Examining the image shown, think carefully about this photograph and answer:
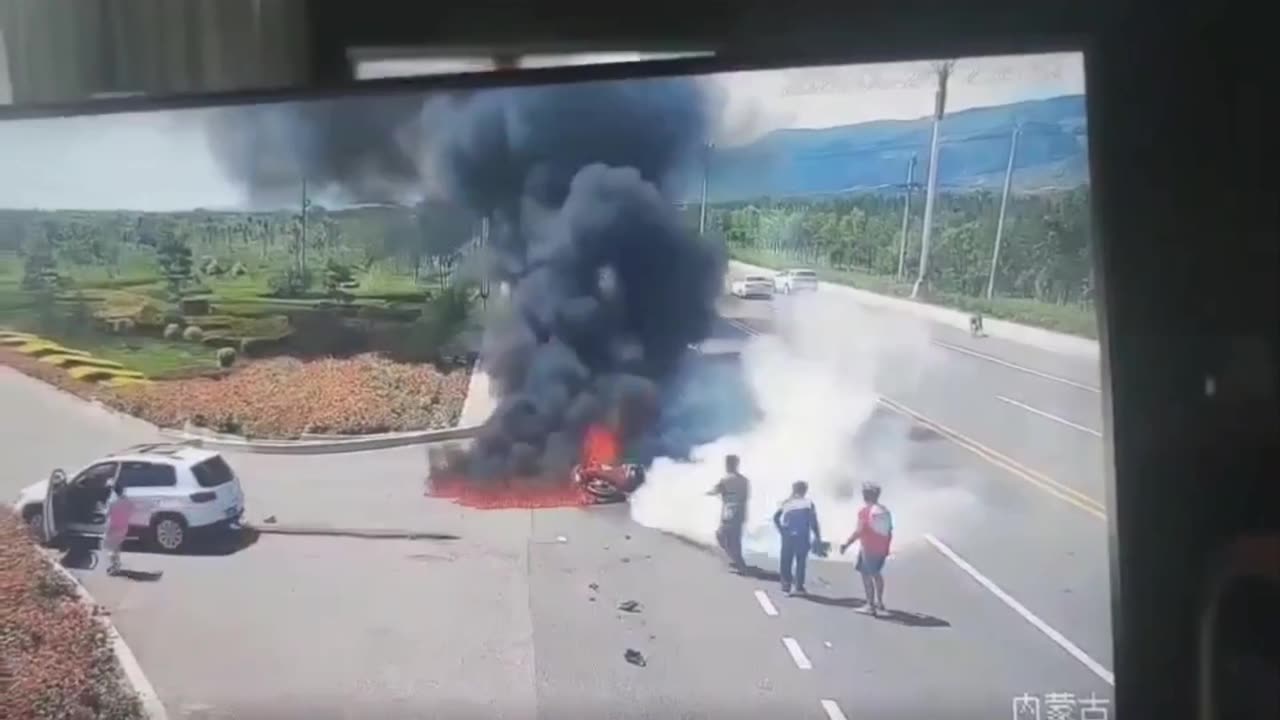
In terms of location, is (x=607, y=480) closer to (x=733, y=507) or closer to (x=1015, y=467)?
(x=733, y=507)

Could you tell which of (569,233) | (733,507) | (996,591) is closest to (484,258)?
(569,233)

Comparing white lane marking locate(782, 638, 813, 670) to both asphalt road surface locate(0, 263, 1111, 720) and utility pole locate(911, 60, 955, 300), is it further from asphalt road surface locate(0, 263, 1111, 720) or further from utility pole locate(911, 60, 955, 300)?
utility pole locate(911, 60, 955, 300)

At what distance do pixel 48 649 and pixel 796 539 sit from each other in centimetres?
68

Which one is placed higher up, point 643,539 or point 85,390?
point 85,390

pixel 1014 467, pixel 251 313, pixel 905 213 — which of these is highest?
pixel 905 213

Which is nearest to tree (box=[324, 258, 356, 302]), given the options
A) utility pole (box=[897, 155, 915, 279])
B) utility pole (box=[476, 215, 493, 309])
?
utility pole (box=[476, 215, 493, 309])

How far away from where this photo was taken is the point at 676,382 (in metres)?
1.06

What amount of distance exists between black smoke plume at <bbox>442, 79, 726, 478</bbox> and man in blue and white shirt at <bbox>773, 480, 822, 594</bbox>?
0.14 m

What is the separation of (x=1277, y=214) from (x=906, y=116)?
35cm

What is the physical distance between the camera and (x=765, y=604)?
105cm

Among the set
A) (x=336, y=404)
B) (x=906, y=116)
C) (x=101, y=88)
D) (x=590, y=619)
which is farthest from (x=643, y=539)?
(x=101, y=88)

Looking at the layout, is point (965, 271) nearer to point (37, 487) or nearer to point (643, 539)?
point (643, 539)

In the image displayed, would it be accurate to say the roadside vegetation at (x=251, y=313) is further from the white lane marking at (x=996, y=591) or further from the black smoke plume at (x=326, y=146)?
the white lane marking at (x=996, y=591)

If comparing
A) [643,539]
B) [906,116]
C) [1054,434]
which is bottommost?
[643,539]
